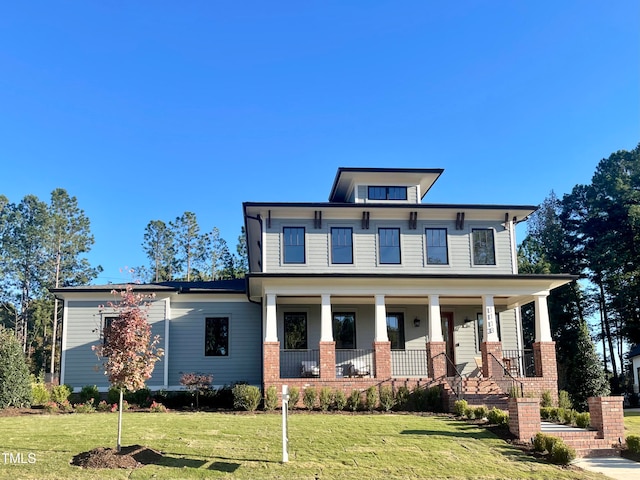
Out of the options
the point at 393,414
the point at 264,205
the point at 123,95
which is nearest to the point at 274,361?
the point at 393,414

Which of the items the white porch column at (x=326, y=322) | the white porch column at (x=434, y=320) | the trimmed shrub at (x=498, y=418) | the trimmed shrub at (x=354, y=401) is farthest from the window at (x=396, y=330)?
the trimmed shrub at (x=498, y=418)

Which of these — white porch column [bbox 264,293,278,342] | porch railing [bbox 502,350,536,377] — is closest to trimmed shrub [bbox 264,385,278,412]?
white porch column [bbox 264,293,278,342]

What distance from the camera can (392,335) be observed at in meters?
22.7

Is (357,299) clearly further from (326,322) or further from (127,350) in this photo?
(127,350)

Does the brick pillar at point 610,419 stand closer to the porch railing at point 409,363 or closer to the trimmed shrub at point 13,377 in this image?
the porch railing at point 409,363

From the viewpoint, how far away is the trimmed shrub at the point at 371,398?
696 inches

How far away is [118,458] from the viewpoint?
32.7 feet

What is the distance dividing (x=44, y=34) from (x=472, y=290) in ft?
53.0

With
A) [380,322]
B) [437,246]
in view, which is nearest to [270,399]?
[380,322]

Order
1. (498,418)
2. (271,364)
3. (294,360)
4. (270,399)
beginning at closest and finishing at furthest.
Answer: (498,418) → (270,399) → (271,364) → (294,360)

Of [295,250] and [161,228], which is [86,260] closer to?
[161,228]

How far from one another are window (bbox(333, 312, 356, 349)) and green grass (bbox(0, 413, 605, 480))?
778 cm

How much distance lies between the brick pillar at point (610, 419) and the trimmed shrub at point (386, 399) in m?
6.28

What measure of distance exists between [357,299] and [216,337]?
554cm
